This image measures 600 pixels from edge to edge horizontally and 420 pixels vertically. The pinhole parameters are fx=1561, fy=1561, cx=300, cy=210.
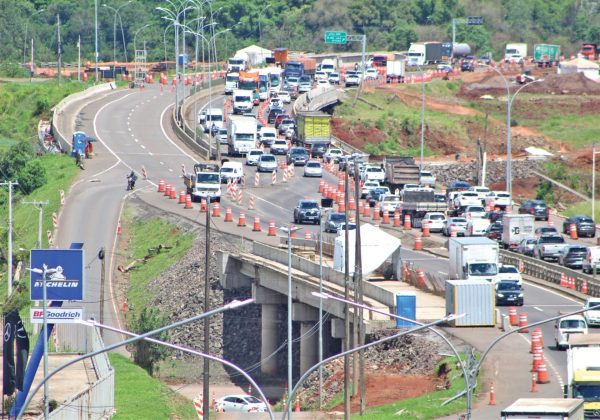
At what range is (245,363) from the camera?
70.8 meters

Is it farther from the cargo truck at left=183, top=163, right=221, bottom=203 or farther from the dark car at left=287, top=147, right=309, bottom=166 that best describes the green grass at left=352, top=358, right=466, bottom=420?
the dark car at left=287, top=147, right=309, bottom=166

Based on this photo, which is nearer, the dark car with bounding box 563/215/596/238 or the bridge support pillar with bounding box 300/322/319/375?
the bridge support pillar with bounding box 300/322/319/375

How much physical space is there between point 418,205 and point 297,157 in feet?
74.3

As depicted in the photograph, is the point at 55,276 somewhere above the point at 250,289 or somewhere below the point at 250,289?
above

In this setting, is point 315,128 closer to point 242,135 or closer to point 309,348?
point 242,135

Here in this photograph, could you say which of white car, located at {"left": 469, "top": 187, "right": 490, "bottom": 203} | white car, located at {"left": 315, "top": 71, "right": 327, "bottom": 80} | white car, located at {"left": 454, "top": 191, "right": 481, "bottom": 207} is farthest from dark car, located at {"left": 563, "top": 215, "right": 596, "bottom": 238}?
white car, located at {"left": 315, "top": 71, "right": 327, "bottom": 80}

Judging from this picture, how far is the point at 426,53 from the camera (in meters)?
177

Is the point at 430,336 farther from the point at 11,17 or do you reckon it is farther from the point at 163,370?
the point at 11,17

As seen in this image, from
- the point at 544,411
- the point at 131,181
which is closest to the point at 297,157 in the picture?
the point at 131,181

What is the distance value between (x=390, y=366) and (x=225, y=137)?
57.4 metres

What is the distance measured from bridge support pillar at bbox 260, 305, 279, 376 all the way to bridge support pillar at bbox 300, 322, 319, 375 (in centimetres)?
301

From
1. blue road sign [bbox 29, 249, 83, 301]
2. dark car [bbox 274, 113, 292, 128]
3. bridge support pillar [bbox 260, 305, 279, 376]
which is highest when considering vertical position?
dark car [bbox 274, 113, 292, 128]

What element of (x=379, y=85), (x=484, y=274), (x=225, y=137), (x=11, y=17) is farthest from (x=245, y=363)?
(x=11, y=17)

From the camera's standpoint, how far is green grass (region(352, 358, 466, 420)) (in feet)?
153
